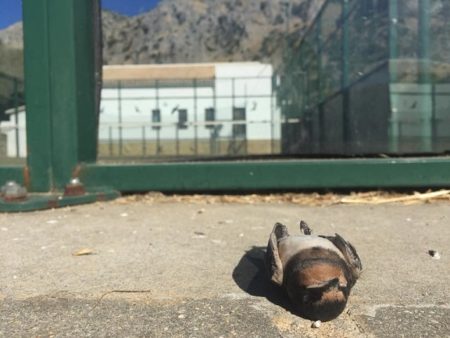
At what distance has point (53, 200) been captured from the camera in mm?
3047

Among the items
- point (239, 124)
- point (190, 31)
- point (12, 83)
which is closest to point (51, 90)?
point (12, 83)

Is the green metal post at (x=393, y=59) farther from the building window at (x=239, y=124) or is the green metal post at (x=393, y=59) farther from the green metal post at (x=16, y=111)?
the building window at (x=239, y=124)

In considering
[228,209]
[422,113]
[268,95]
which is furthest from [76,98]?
[268,95]

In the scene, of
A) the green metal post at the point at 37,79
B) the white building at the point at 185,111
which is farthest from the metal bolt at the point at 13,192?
the white building at the point at 185,111

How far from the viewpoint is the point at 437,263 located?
6.71 ft

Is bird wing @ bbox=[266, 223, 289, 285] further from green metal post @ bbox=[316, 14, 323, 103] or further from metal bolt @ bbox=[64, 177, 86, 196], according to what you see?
green metal post @ bbox=[316, 14, 323, 103]

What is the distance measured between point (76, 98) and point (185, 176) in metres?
0.77

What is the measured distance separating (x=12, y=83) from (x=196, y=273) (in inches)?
85.0

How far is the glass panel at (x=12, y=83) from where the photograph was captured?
342cm

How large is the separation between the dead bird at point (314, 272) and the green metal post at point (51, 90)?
6.17 feet

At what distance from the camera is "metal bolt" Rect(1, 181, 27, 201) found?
119 inches

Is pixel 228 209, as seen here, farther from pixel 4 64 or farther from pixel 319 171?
pixel 4 64

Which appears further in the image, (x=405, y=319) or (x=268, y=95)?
(x=268, y=95)

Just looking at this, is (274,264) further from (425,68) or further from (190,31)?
(190,31)
